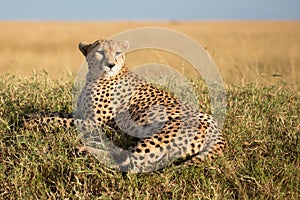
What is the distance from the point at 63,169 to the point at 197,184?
0.80 m

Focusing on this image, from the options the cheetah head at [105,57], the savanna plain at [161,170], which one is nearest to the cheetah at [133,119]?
the cheetah head at [105,57]

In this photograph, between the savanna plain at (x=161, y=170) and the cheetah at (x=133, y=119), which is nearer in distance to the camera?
the savanna plain at (x=161, y=170)

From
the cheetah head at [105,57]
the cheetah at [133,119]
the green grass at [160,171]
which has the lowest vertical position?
A: the green grass at [160,171]

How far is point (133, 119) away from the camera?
3727 millimetres

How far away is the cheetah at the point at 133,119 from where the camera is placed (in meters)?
3.28

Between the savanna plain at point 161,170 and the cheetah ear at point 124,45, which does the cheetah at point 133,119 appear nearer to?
the cheetah ear at point 124,45

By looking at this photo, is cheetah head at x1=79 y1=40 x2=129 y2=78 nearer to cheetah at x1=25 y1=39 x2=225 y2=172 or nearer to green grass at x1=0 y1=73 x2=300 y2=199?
cheetah at x1=25 y1=39 x2=225 y2=172

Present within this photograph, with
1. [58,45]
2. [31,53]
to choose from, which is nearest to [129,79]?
[31,53]

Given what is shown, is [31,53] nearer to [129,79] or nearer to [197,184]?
[129,79]

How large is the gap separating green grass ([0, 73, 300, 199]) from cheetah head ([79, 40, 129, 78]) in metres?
0.65

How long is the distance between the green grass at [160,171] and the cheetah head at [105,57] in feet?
2.15

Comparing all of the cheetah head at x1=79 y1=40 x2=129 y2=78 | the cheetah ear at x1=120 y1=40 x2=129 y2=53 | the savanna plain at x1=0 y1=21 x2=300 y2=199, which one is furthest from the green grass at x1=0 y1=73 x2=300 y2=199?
the cheetah ear at x1=120 y1=40 x2=129 y2=53

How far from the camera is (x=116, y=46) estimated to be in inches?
158

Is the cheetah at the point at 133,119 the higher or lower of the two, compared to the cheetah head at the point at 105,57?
lower
